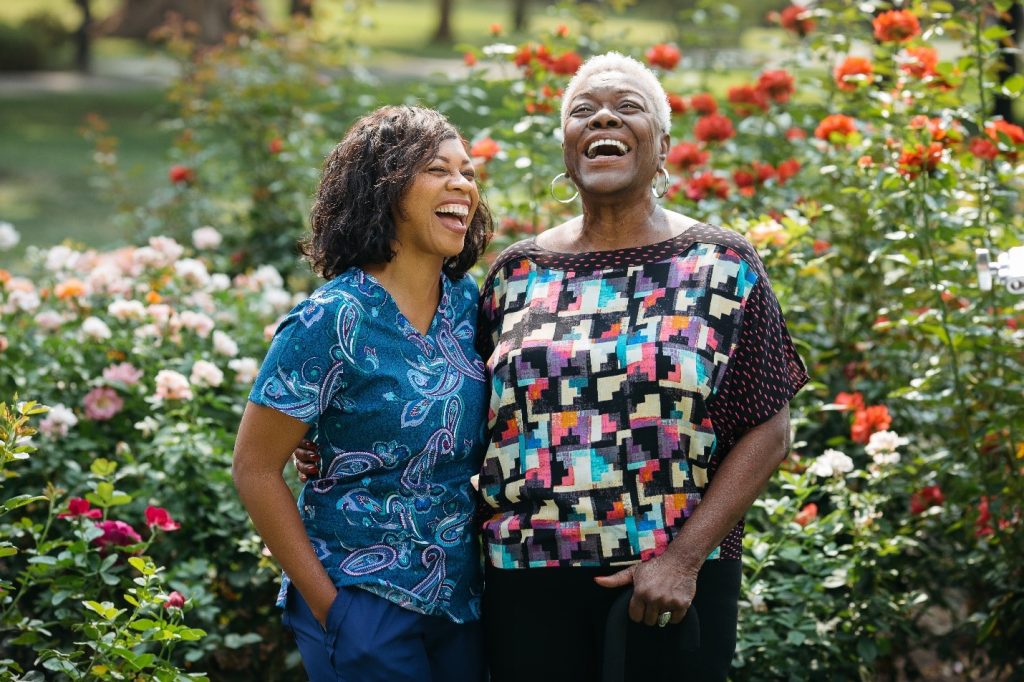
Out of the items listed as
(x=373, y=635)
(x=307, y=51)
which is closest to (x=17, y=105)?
(x=307, y=51)

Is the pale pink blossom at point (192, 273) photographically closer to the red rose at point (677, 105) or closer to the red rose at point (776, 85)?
the red rose at point (677, 105)

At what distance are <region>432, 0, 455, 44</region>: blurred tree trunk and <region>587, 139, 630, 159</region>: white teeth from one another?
24408 millimetres

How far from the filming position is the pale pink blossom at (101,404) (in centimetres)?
389

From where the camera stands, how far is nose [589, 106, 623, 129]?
8.95 ft

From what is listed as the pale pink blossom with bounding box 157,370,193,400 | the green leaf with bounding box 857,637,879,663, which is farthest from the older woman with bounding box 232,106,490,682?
the green leaf with bounding box 857,637,879,663

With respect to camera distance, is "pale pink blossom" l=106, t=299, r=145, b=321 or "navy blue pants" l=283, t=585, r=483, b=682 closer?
"navy blue pants" l=283, t=585, r=483, b=682

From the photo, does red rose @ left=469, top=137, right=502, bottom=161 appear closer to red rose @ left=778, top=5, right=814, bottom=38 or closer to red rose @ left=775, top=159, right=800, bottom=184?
red rose @ left=775, top=159, right=800, bottom=184

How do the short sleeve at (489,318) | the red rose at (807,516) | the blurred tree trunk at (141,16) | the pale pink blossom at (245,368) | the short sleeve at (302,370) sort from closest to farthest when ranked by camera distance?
the short sleeve at (302,370), the short sleeve at (489,318), the red rose at (807,516), the pale pink blossom at (245,368), the blurred tree trunk at (141,16)

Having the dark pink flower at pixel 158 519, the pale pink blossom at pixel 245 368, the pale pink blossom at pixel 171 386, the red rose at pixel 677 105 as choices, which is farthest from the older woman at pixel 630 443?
the red rose at pixel 677 105

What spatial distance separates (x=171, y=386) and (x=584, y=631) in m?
1.58

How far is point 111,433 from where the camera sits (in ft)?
13.2

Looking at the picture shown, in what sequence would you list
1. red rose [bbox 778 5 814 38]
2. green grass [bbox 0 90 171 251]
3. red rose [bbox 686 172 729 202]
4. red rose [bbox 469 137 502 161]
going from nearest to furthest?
red rose [bbox 686 172 729 202] < red rose [bbox 469 137 502 161] < red rose [bbox 778 5 814 38] < green grass [bbox 0 90 171 251]

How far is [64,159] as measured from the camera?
14.3 m

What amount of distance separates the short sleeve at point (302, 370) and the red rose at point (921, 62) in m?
2.23
